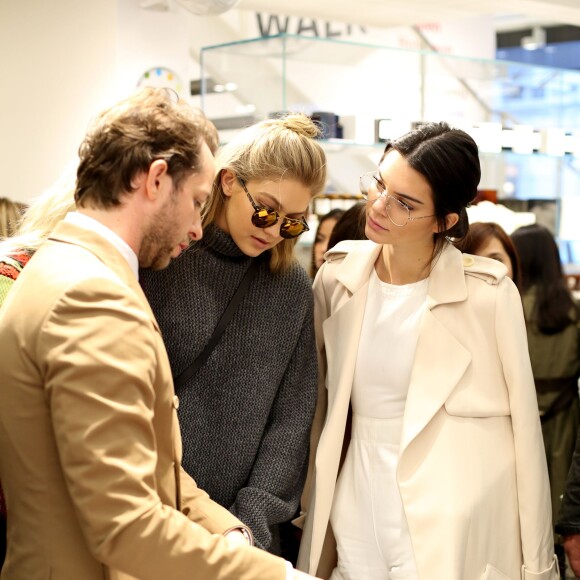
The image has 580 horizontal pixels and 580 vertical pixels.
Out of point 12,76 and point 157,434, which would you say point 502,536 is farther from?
point 12,76

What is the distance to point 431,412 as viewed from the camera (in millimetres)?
2305

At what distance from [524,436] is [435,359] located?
1.04 ft

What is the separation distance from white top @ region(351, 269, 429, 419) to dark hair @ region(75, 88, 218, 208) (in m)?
0.97

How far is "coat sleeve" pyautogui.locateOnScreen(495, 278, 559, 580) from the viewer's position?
2.36 metres

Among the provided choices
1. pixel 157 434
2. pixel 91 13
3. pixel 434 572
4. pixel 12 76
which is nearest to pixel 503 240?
pixel 434 572

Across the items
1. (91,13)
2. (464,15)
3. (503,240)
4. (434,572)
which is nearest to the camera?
(434,572)

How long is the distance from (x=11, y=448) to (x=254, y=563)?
1.50 feet

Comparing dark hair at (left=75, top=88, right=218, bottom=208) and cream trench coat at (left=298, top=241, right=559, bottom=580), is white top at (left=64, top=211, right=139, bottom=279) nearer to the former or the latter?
dark hair at (left=75, top=88, right=218, bottom=208)

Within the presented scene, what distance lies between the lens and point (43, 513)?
4.93 feet

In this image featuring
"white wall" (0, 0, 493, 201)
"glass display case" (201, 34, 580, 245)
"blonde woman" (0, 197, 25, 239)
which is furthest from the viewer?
"white wall" (0, 0, 493, 201)

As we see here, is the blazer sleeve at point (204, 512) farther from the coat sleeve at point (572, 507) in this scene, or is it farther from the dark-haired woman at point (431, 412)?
the coat sleeve at point (572, 507)

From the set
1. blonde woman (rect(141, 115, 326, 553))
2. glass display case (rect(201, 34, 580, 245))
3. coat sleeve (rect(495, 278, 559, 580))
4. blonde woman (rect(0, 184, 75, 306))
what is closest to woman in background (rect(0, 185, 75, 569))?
blonde woman (rect(0, 184, 75, 306))

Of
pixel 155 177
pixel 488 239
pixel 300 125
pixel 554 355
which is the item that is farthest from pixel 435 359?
pixel 554 355

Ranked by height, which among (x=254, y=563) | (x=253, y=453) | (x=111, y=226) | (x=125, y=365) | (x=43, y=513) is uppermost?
(x=111, y=226)
